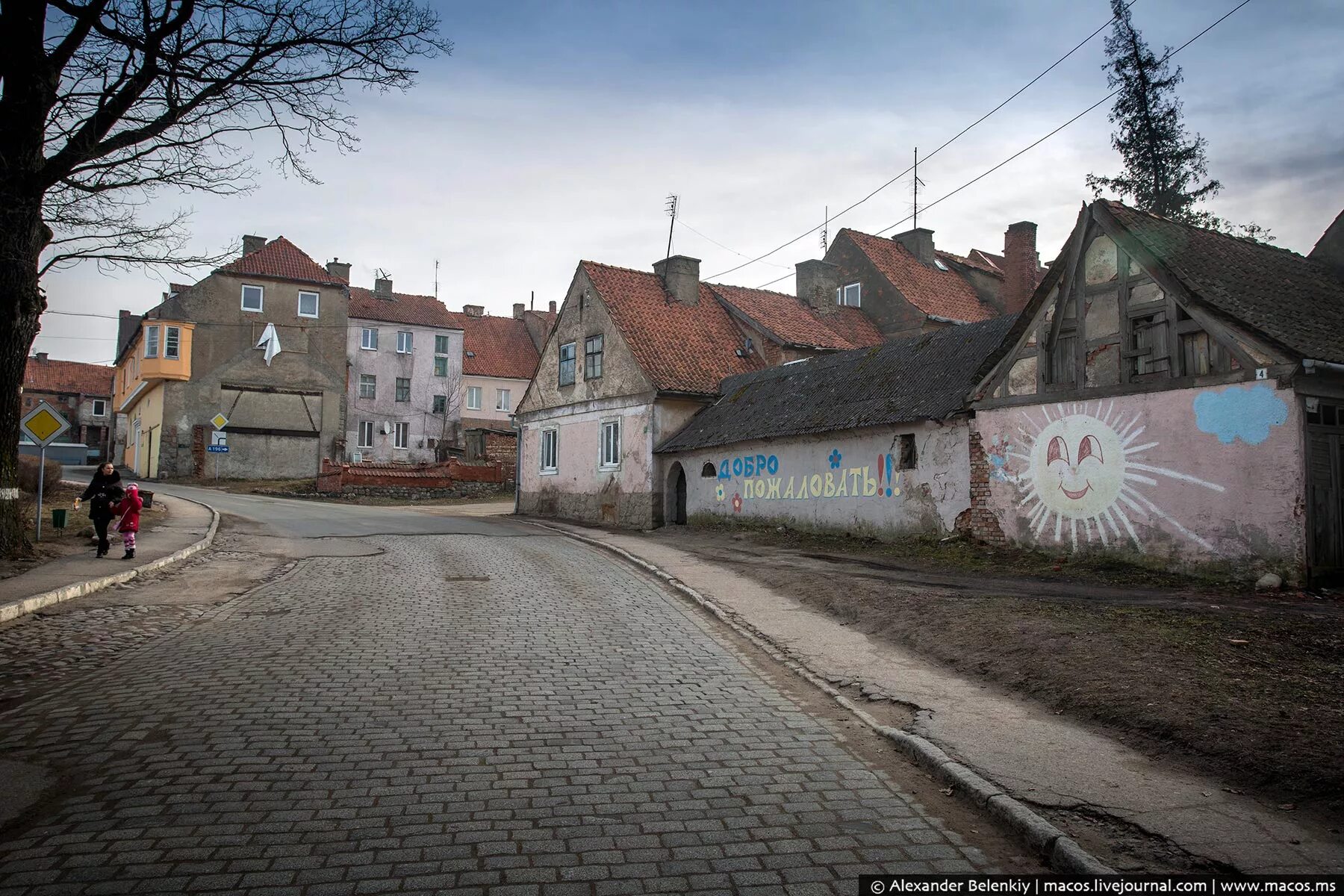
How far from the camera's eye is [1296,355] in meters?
11.8

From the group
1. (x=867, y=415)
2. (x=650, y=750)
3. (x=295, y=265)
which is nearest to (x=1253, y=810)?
(x=650, y=750)

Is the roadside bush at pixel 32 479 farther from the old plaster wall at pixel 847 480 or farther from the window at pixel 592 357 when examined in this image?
the old plaster wall at pixel 847 480

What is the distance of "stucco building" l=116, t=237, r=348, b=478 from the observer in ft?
143

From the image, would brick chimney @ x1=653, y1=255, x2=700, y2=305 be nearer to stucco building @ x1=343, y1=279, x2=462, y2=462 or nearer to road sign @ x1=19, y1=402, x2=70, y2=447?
road sign @ x1=19, y1=402, x2=70, y2=447

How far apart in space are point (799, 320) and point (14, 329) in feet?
84.7

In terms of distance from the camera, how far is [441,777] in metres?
5.07

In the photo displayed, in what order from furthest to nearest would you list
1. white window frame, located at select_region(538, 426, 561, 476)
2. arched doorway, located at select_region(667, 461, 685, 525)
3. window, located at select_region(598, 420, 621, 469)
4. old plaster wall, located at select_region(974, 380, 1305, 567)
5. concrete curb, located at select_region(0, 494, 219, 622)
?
white window frame, located at select_region(538, 426, 561, 476)
window, located at select_region(598, 420, 621, 469)
arched doorway, located at select_region(667, 461, 685, 525)
old plaster wall, located at select_region(974, 380, 1305, 567)
concrete curb, located at select_region(0, 494, 219, 622)

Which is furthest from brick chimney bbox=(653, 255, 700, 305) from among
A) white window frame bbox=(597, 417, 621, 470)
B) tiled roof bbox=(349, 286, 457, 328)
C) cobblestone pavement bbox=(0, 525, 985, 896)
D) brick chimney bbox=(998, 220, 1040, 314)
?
tiled roof bbox=(349, 286, 457, 328)

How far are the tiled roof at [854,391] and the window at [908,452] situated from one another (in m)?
0.56

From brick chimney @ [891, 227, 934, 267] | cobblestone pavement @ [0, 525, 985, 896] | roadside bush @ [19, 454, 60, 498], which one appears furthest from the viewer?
brick chimney @ [891, 227, 934, 267]

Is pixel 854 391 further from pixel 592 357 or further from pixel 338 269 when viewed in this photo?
pixel 338 269

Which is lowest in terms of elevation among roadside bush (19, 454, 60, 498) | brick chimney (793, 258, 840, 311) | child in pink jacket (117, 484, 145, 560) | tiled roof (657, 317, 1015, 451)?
child in pink jacket (117, 484, 145, 560)

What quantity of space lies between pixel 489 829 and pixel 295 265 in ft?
162

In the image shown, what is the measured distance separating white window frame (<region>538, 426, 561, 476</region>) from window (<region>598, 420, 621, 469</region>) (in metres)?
2.89
